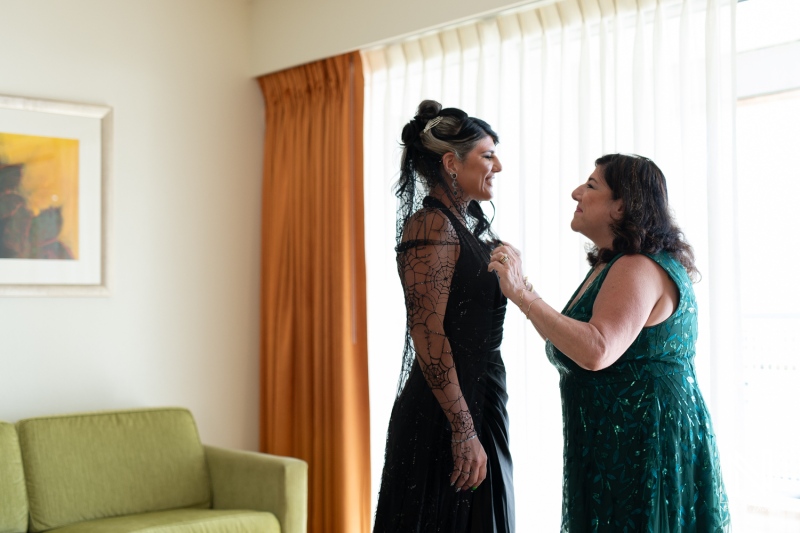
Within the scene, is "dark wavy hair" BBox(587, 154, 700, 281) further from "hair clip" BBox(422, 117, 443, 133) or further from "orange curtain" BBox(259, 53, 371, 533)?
"orange curtain" BBox(259, 53, 371, 533)

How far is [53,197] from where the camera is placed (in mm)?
4051

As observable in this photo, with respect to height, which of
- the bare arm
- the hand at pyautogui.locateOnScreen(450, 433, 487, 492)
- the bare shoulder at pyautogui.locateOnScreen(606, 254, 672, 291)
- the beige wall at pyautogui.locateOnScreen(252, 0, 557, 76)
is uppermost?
the beige wall at pyautogui.locateOnScreen(252, 0, 557, 76)

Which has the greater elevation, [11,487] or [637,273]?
[637,273]

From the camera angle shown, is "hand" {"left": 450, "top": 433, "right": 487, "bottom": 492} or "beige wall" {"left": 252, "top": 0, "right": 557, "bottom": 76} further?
"beige wall" {"left": 252, "top": 0, "right": 557, "bottom": 76}

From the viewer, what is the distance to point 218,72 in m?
4.70

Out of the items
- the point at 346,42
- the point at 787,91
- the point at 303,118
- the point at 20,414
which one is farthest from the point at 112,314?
the point at 787,91

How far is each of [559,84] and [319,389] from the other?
195cm

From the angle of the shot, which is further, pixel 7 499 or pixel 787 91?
pixel 787 91

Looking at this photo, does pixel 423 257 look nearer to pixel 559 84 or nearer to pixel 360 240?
pixel 559 84

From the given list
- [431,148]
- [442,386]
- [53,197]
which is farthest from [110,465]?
[431,148]

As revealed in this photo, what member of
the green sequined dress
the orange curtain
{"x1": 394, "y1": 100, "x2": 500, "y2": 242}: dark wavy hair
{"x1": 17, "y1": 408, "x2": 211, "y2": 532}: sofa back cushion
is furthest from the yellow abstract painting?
the green sequined dress

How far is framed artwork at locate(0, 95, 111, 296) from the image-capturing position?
392 centimetres

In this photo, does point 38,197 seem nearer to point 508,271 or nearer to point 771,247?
point 508,271

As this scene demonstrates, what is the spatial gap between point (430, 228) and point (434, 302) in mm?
201
